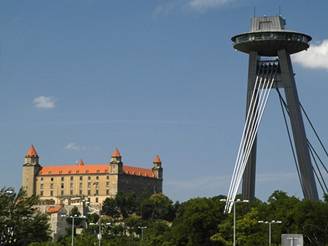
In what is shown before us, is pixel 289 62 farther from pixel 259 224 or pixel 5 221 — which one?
pixel 5 221

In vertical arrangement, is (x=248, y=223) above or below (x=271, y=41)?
below

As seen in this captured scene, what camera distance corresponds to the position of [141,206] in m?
169

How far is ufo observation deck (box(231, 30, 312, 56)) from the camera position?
281ft

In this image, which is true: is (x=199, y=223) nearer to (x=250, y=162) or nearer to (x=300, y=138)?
(x=250, y=162)

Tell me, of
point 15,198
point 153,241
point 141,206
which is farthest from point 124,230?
point 15,198

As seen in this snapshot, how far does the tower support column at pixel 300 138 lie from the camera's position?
82.1 m

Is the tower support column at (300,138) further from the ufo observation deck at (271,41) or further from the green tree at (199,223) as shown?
the green tree at (199,223)

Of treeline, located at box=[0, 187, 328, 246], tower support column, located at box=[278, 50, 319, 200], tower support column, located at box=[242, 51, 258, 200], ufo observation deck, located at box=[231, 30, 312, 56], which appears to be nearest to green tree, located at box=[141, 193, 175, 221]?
treeline, located at box=[0, 187, 328, 246]

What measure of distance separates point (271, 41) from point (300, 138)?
1057cm

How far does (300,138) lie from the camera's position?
82.6 meters

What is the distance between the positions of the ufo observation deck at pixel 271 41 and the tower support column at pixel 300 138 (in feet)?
9.37

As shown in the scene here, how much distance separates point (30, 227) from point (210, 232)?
97.1ft

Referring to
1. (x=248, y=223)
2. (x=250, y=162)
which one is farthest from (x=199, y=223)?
(x=250, y=162)

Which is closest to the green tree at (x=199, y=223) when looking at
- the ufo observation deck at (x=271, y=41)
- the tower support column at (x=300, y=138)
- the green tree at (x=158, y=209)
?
the tower support column at (x=300, y=138)
